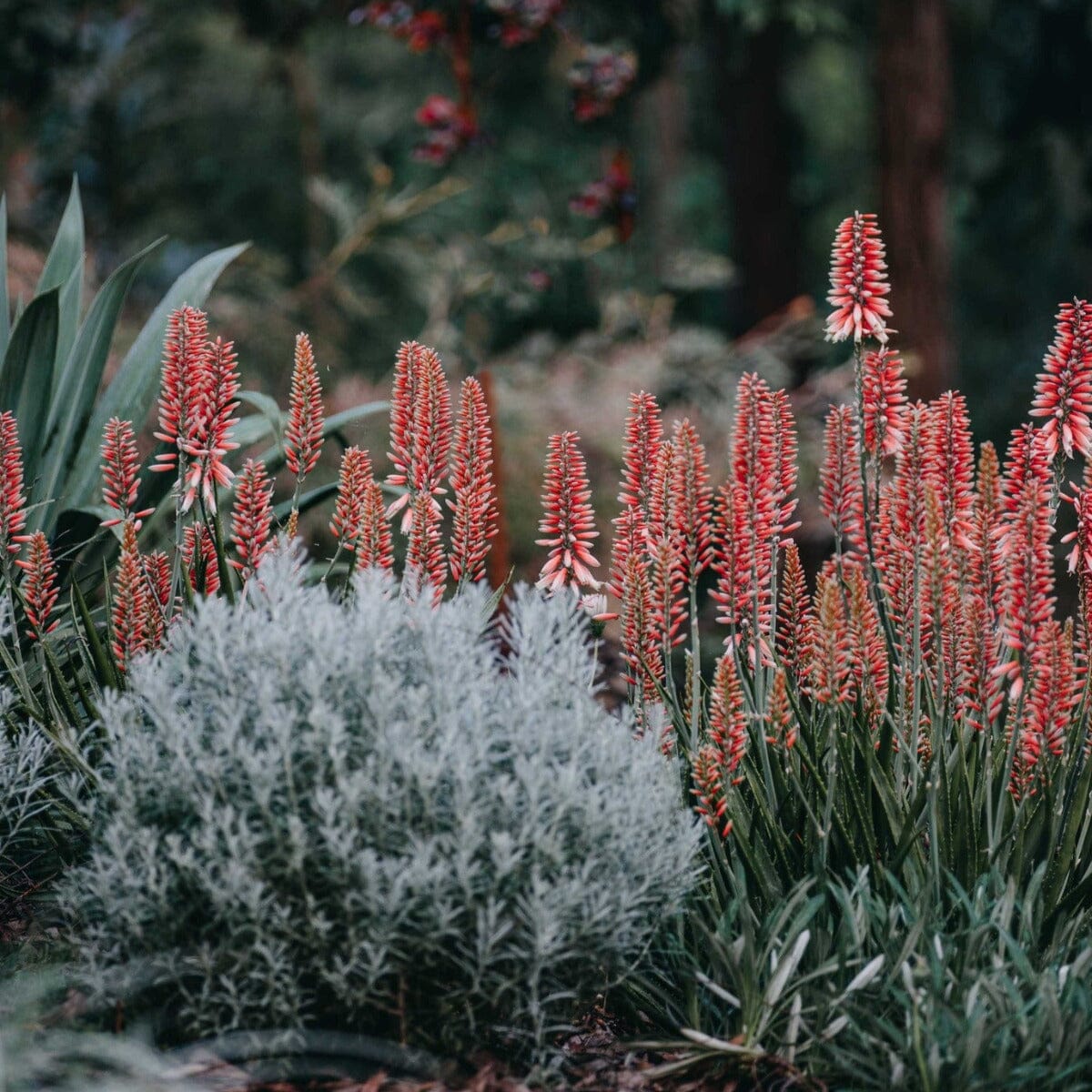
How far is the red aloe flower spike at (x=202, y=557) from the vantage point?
291 centimetres

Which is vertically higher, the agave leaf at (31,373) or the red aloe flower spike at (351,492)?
the agave leaf at (31,373)

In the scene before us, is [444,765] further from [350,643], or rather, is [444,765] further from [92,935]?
[92,935]

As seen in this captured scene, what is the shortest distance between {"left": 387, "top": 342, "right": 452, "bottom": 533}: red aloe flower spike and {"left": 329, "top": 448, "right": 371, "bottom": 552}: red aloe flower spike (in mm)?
71

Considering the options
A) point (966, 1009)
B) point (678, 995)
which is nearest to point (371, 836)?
point (678, 995)

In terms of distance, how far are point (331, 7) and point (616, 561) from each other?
32.6ft

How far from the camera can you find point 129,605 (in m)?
2.75

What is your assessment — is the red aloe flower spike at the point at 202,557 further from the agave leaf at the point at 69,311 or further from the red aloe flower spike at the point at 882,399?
the red aloe flower spike at the point at 882,399

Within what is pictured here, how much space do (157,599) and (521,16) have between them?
556 centimetres

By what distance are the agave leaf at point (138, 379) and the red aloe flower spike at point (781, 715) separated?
1.98 m

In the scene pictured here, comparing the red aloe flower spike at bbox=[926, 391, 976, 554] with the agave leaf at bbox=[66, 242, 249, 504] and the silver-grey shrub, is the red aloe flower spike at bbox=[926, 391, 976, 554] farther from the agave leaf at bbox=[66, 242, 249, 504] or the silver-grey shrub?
the agave leaf at bbox=[66, 242, 249, 504]

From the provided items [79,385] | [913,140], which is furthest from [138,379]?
[913,140]

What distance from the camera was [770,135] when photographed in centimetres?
1344

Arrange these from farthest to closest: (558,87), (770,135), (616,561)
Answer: (558,87)
(770,135)
(616,561)

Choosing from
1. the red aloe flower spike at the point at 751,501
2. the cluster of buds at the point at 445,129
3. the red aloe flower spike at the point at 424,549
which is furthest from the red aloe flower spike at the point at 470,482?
the cluster of buds at the point at 445,129
